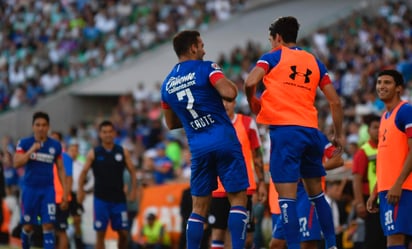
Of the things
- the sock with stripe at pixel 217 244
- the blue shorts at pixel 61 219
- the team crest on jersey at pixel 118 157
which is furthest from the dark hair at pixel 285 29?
the blue shorts at pixel 61 219

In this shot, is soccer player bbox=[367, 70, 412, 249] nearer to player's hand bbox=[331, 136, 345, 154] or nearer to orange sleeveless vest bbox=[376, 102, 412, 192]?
orange sleeveless vest bbox=[376, 102, 412, 192]

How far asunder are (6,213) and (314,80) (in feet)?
45.8

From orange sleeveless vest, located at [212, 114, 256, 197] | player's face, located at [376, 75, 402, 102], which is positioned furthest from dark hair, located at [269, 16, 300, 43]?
orange sleeveless vest, located at [212, 114, 256, 197]

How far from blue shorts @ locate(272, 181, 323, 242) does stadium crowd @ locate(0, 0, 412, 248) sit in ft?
14.6

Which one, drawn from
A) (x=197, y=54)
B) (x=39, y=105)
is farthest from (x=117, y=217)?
(x=39, y=105)

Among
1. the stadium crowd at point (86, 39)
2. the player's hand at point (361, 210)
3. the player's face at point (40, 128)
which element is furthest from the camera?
the stadium crowd at point (86, 39)

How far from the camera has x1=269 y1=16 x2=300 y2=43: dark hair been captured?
39.7 feet

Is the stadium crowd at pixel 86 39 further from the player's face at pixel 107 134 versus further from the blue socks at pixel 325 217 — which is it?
the blue socks at pixel 325 217

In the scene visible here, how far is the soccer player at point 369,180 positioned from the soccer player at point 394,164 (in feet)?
6.72

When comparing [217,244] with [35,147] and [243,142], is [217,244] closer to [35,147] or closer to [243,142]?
[243,142]

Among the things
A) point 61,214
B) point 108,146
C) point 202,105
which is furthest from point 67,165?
point 202,105

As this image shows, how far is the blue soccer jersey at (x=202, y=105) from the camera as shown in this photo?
12.1 meters

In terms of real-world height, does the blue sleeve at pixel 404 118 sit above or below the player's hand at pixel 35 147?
below

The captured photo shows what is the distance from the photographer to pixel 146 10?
40.0 meters
